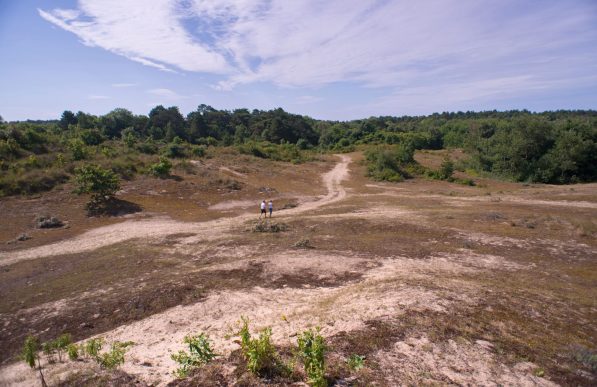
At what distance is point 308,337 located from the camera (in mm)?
5445

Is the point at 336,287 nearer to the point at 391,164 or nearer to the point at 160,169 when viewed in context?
the point at 160,169

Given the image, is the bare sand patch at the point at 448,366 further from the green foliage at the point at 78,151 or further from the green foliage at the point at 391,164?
the green foliage at the point at 78,151

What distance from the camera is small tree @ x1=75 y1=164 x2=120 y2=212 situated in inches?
925

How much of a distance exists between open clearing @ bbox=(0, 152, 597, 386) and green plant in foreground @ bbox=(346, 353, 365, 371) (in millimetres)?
127

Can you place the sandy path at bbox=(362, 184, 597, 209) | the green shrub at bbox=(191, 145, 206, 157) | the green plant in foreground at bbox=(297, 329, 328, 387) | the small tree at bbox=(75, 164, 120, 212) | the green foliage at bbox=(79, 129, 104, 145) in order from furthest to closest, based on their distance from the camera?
the green shrub at bbox=(191, 145, 206, 157), the green foliage at bbox=(79, 129, 104, 145), the small tree at bbox=(75, 164, 120, 212), the sandy path at bbox=(362, 184, 597, 209), the green plant in foreground at bbox=(297, 329, 328, 387)

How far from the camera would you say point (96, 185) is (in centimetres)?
2350

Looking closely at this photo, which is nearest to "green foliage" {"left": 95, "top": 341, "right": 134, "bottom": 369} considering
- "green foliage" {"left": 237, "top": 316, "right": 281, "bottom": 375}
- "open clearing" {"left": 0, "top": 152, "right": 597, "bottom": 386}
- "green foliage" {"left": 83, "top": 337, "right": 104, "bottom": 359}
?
"green foliage" {"left": 83, "top": 337, "right": 104, "bottom": 359}

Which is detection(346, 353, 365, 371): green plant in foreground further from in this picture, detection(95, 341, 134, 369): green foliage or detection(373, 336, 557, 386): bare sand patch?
detection(95, 341, 134, 369): green foliage

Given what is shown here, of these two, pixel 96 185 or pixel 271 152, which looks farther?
pixel 271 152

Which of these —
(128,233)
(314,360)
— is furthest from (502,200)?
(128,233)

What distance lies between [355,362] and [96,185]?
23842 millimetres

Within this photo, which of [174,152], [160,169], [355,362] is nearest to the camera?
[355,362]

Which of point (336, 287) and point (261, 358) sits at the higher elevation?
point (261, 358)

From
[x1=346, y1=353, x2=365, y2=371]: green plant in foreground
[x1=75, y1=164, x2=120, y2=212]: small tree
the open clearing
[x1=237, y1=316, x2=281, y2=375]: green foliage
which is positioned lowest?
the open clearing
